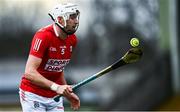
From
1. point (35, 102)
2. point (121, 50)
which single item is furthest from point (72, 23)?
point (121, 50)

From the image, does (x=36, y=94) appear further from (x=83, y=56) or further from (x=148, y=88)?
(x=83, y=56)

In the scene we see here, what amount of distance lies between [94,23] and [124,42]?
151 cm

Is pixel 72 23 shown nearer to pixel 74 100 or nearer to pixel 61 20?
pixel 61 20

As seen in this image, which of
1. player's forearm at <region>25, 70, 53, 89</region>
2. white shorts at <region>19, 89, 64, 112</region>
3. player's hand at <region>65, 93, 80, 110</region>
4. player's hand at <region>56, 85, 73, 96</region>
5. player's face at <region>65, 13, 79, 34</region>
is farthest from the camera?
white shorts at <region>19, 89, 64, 112</region>

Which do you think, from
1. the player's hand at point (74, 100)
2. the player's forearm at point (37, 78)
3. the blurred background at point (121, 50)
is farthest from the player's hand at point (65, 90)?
the blurred background at point (121, 50)

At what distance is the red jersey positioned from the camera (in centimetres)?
877

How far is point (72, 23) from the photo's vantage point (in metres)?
8.81

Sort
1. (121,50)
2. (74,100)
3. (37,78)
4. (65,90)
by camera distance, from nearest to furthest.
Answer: (65,90) < (37,78) < (74,100) < (121,50)

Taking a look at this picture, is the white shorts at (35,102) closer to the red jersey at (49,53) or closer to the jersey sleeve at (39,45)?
the red jersey at (49,53)

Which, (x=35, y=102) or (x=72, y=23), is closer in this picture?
(x=72, y=23)

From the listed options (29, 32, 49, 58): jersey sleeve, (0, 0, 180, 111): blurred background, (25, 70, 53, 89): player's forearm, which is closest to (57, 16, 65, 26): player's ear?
(29, 32, 49, 58): jersey sleeve

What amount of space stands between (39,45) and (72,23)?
0.39 m

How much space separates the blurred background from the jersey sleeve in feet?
21.0

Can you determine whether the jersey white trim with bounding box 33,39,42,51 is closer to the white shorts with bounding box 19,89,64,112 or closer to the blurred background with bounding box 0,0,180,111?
the white shorts with bounding box 19,89,64,112
